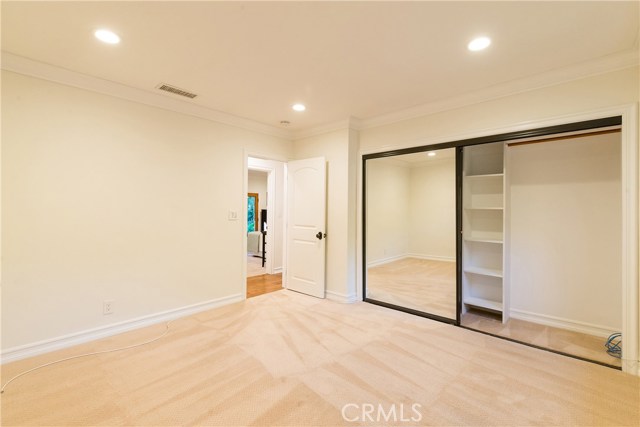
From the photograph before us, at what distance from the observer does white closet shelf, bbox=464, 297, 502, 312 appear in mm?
3378

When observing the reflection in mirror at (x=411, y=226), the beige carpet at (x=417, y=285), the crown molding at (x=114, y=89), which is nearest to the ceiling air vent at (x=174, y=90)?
the crown molding at (x=114, y=89)

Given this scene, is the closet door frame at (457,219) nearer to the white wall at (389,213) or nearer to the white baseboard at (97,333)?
the white wall at (389,213)

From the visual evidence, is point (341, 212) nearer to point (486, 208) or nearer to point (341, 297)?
point (341, 297)

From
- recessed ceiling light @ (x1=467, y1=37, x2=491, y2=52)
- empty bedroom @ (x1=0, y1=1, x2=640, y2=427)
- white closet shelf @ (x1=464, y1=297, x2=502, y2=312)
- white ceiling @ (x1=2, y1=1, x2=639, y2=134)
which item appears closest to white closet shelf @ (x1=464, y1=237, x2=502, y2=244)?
empty bedroom @ (x1=0, y1=1, x2=640, y2=427)

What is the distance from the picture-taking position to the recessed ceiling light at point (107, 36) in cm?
207

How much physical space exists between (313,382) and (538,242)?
2.92 meters

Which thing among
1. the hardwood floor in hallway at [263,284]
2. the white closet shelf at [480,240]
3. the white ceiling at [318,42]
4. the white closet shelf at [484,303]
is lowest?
the hardwood floor in hallway at [263,284]

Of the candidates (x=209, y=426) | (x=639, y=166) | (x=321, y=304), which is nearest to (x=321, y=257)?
(x=321, y=304)

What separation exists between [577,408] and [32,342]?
4184 mm

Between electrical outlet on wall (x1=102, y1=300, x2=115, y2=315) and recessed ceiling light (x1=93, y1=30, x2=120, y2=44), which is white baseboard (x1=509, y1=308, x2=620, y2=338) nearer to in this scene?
electrical outlet on wall (x1=102, y1=300, x2=115, y2=315)

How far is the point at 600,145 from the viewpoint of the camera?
116 inches

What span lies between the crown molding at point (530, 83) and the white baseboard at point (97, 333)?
11.2 feet

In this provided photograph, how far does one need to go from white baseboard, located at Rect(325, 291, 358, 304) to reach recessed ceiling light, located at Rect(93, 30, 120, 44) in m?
3.56

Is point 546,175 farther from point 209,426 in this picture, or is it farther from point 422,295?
point 209,426
